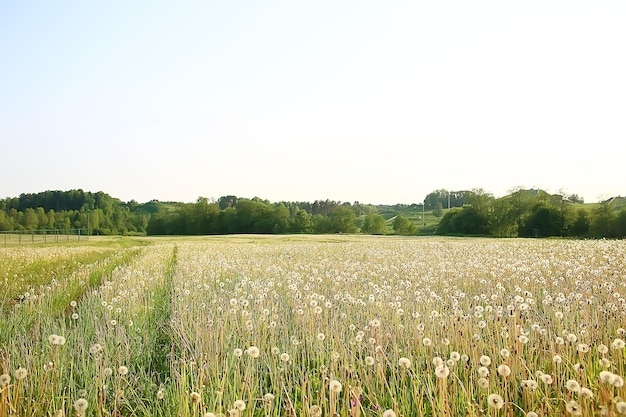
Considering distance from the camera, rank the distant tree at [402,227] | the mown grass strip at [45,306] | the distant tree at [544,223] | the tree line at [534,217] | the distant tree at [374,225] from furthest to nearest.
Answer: the distant tree at [374,225] → the distant tree at [402,227] → the distant tree at [544,223] → the tree line at [534,217] → the mown grass strip at [45,306]

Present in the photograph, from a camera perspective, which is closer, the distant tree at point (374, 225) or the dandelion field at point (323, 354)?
the dandelion field at point (323, 354)

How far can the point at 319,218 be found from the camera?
4852 inches

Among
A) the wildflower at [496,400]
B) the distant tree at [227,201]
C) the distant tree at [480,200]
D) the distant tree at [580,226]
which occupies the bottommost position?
the wildflower at [496,400]

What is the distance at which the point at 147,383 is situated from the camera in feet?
15.9

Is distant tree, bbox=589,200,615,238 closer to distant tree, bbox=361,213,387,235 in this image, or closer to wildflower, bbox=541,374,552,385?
distant tree, bbox=361,213,387,235

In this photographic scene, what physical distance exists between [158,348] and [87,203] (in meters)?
179

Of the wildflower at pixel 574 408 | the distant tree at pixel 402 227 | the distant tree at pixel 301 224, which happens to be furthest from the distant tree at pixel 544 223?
the wildflower at pixel 574 408

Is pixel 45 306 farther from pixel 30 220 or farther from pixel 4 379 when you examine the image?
pixel 30 220

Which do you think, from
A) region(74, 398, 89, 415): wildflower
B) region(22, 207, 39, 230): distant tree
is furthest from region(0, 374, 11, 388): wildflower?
region(22, 207, 39, 230): distant tree

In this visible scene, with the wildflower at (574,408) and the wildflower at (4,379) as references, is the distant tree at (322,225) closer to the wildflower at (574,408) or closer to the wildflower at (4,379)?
the wildflower at (4,379)

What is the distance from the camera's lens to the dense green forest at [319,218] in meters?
79.9

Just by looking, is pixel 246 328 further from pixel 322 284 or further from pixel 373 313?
pixel 322 284

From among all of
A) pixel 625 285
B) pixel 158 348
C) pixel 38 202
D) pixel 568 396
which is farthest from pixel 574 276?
pixel 38 202

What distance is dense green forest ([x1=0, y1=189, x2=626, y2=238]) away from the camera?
79.9 metres
